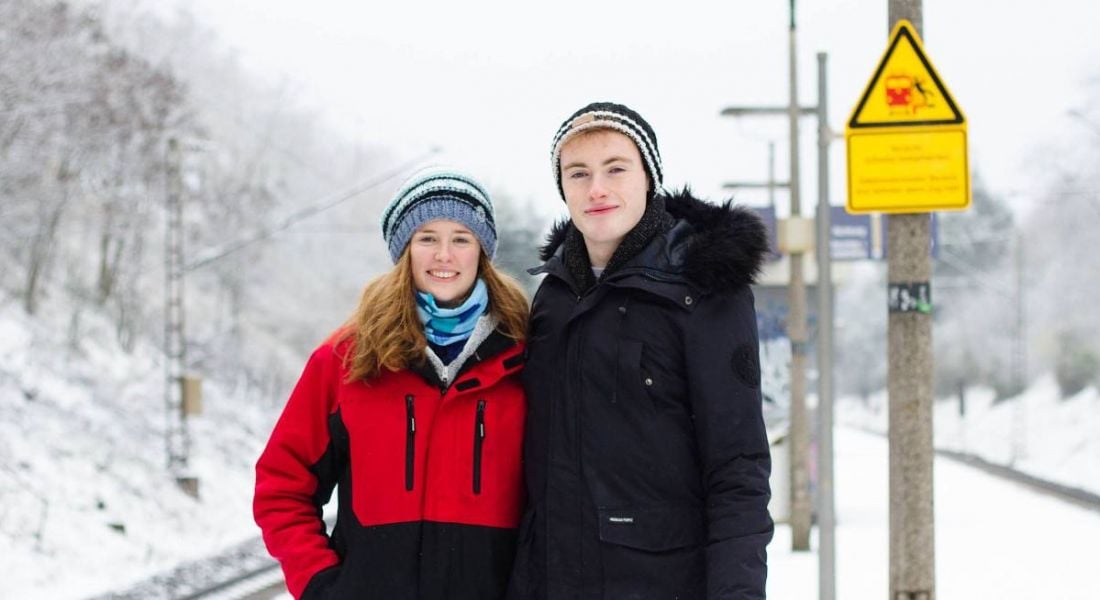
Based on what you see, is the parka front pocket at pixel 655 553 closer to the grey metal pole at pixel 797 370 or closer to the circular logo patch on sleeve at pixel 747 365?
the circular logo patch on sleeve at pixel 747 365

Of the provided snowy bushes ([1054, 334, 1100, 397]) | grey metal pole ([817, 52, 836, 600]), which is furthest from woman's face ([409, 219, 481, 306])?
snowy bushes ([1054, 334, 1100, 397])

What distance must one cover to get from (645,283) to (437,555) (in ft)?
2.78

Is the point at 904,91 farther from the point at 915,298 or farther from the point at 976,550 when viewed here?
the point at 976,550

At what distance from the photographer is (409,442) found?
10.1 ft

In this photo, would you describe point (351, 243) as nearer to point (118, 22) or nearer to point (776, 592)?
point (118, 22)

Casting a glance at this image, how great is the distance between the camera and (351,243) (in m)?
54.4

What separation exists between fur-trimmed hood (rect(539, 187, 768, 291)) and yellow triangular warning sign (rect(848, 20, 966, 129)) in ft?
8.28

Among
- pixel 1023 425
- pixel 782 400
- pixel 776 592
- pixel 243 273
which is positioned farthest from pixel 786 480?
pixel 1023 425

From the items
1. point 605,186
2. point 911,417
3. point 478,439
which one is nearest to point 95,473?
point 911,417

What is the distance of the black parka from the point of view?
2818 mm

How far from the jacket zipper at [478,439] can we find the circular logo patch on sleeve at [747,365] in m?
0.67

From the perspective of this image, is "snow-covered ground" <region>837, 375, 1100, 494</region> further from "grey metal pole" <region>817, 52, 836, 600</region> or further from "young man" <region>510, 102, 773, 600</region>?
"young man" <region>510, 102, 773, 600</region>

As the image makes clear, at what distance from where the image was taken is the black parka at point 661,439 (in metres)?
2.82

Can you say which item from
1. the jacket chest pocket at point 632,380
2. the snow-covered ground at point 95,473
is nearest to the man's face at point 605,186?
the jacket chest pocket at point 632,380
